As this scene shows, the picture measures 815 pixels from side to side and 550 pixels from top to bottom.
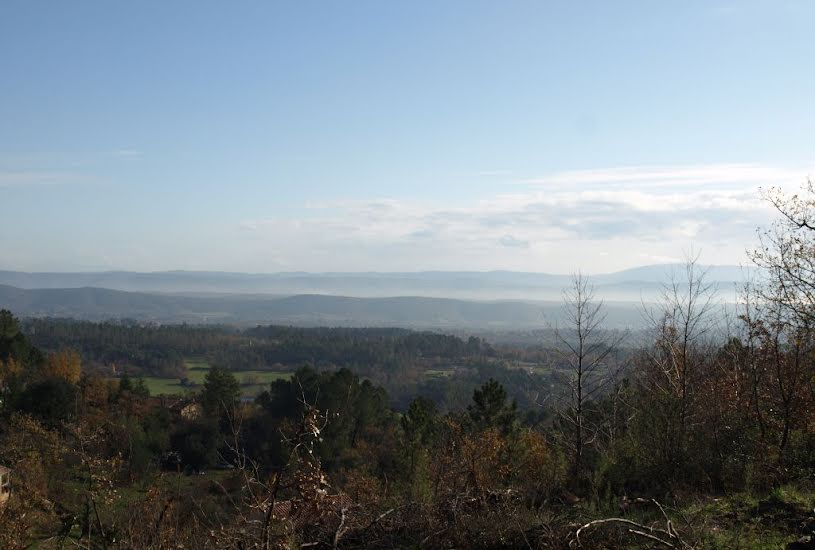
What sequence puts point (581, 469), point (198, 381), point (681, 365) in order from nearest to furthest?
1. point (581, 469)
2. point (681, 365)
3. point (198, 381)

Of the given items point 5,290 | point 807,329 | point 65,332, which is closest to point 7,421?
point 807,329

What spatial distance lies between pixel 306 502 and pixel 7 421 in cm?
3460

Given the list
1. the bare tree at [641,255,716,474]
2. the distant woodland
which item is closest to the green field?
the distant woodland

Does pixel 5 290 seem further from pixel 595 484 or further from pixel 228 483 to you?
pixel 595 484

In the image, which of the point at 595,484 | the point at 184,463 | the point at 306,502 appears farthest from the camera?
the point at 184,463

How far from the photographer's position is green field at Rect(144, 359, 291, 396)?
180 ft

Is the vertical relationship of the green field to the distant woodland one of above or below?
below

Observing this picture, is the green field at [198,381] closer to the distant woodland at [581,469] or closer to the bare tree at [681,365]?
the distant woodland at [581,469]

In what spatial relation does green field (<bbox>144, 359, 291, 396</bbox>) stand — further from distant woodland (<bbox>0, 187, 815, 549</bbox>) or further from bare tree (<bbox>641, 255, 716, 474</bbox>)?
bare tree (<bbox>641, 255, 716, 474</bbox>)

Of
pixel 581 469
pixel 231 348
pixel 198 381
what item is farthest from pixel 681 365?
pixel 231 348

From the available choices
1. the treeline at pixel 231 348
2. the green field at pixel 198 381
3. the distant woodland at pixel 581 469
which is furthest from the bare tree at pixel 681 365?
the treeline at pixel 231 348

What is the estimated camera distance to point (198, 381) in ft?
197

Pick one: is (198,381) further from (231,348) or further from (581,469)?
(581,469)

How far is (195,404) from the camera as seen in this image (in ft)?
141
